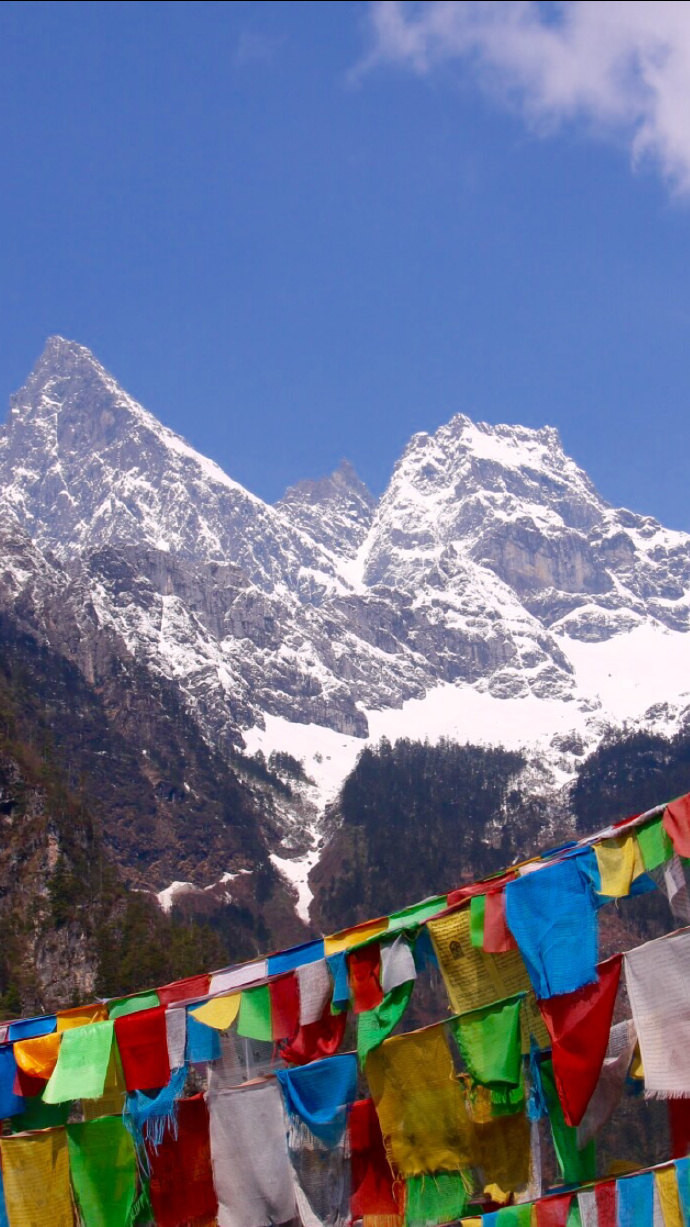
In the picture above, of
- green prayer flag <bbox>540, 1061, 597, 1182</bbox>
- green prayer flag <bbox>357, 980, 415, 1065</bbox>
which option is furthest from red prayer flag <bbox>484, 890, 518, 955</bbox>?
green prayer flag <bbox>540, 1061, 597, 1182</bbox>

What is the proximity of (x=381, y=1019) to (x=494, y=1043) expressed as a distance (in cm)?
180

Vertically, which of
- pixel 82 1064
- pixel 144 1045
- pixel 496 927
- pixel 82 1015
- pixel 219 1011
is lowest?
pixel 82 1064

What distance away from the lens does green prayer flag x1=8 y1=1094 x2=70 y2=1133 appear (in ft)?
64.0

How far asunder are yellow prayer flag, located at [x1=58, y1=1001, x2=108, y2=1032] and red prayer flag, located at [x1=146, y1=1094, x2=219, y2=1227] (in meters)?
3.27

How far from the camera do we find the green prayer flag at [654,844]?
16750 millimetres

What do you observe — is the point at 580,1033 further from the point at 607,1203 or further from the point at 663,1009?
the point at 607,1203

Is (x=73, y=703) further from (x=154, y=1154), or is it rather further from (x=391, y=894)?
(x=154, y=1154)

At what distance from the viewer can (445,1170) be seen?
59.0 feet

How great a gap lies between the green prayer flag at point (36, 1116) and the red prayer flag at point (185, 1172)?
5.99ft

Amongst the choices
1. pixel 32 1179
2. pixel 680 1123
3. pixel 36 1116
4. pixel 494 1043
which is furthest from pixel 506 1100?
pixel 36 1116

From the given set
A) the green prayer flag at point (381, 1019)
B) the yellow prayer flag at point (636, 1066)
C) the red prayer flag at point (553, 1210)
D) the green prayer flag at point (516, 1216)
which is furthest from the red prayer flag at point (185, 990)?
the yellow prayer flag at point (636, 1066)

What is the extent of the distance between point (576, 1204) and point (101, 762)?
182 m

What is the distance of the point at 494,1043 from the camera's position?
17453 mm

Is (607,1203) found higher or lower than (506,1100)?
lower
